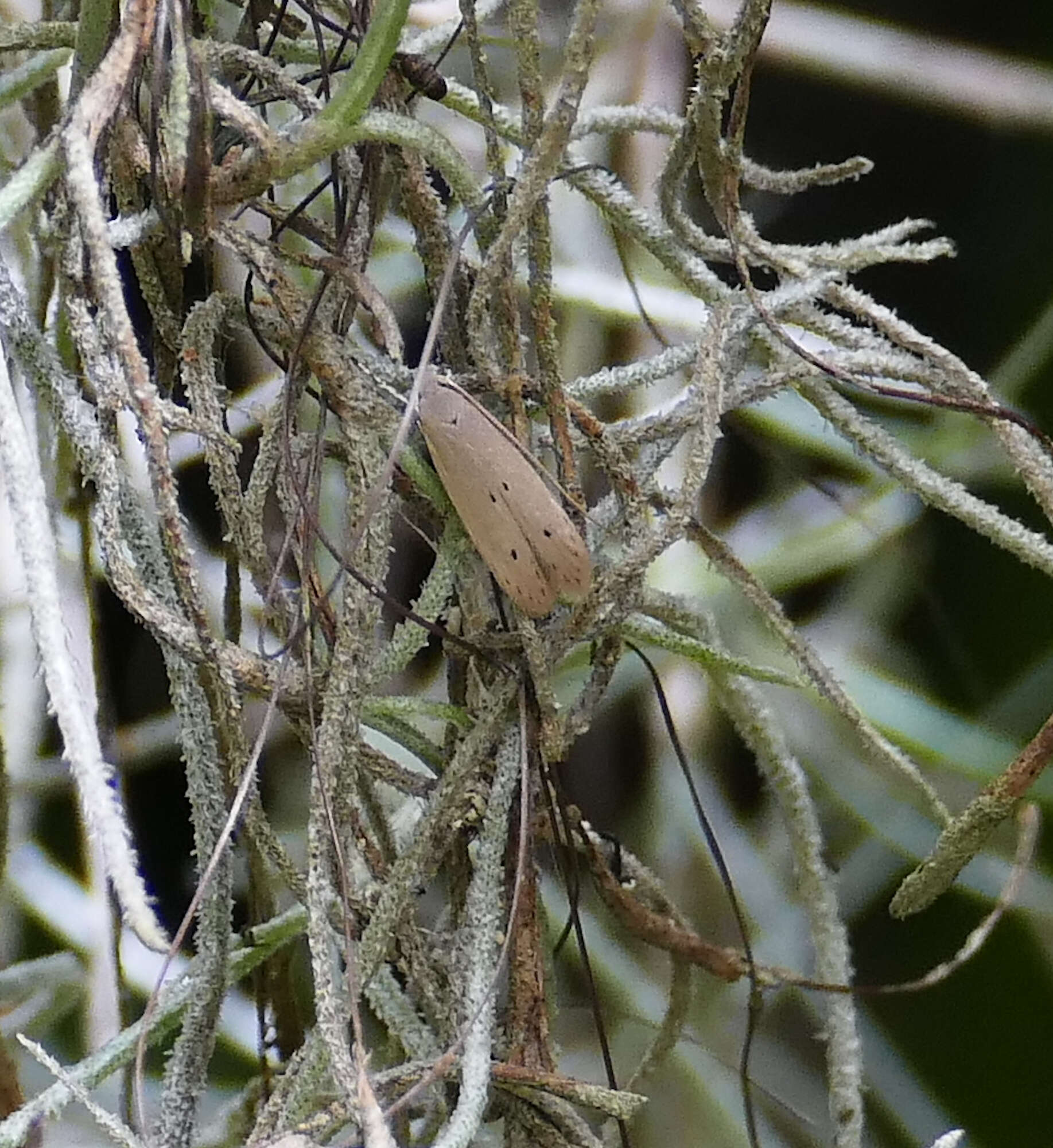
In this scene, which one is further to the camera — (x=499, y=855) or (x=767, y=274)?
(x=767, y=274)

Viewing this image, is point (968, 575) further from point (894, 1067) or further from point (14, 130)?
point (14, 130)

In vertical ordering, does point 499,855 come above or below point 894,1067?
above

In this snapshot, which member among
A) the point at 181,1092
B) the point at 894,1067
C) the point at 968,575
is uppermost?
the point at 968,575

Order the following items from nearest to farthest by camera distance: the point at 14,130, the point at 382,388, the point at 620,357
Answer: the point at 382,388 → the point at 14,130 → the point at 620,357

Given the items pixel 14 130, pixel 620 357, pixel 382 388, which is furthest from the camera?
pixel 620 357

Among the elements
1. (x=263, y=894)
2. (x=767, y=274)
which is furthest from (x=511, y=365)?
(x=767, y=274)
